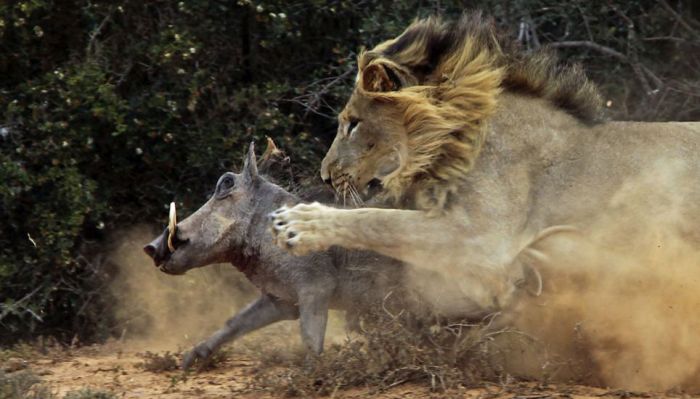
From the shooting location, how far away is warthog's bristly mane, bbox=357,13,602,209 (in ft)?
19.2

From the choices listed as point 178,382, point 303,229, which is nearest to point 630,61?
point 303,229

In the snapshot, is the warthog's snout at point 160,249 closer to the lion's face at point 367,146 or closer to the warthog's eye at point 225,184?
the warthog's eye at point 225,184

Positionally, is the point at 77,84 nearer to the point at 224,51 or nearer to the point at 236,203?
the point at 224,51

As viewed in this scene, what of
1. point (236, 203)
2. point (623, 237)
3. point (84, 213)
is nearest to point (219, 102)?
point (84, 213)

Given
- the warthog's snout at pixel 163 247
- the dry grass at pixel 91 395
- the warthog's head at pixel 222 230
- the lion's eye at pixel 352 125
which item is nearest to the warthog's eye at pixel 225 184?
the warthog's head at pixel 222 230

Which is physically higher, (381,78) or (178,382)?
(381,78)

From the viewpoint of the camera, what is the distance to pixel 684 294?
18.6ft

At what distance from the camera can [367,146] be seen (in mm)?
6066

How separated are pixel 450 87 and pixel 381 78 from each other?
→ 14.3 inches

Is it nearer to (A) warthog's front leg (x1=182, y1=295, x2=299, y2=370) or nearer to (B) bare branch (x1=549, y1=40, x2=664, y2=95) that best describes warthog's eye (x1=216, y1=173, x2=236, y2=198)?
(A) warthog's front leg (x1=182, y1=295, x2=299, y2=370)

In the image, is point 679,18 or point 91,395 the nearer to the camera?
point 91,395

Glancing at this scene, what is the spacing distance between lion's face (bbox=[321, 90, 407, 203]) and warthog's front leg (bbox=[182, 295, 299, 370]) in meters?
0.86

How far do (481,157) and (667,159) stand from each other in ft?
3.09

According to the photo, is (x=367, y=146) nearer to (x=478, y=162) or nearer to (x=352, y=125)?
(x=352, y=125)
